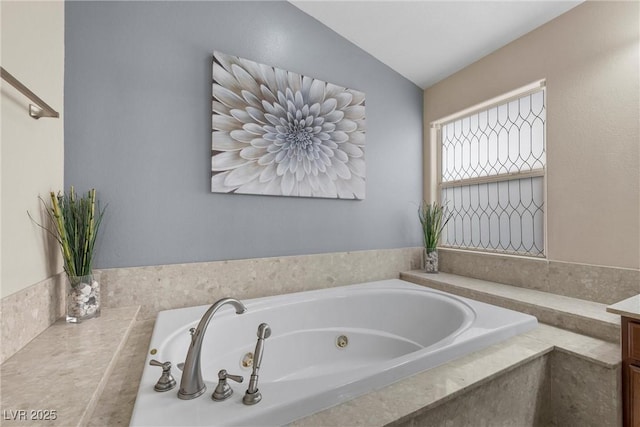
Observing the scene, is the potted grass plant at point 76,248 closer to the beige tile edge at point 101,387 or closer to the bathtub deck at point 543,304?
the beige tile edge at point 101,387

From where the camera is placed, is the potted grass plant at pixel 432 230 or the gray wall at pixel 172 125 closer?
the gray wall at pixel 172 125

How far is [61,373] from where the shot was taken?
935 millimetres

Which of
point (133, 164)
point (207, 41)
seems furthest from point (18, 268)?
point (207, 41)

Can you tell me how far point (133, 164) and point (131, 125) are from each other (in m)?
0.21

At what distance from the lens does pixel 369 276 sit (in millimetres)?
2348

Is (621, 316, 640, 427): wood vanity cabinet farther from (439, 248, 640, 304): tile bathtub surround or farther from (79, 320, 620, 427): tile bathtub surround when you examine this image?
(439, 248, 640, 304): tile bathtub surround

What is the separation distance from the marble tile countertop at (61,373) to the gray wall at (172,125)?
1.46ft

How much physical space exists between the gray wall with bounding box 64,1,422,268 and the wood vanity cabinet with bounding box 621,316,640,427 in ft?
4.94

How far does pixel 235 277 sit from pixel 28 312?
928 millimetres

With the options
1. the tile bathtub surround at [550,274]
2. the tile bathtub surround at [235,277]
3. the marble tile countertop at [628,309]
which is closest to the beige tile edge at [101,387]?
the tile bathtub surround at [235,277]

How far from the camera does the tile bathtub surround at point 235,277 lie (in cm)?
161

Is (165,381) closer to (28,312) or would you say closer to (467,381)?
(28,312)

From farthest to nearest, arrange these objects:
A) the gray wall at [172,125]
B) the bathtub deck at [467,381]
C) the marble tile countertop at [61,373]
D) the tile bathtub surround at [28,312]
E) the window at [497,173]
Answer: the window at [497,173] → the gray wall at [172,125] → the tile bathtub surround at [28,312] → the bathtub deck at [467,381] → the marble tile countertop at [61,373]

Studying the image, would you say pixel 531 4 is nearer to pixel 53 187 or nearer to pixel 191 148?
pixel 191 148
